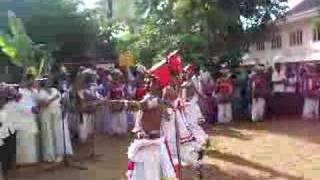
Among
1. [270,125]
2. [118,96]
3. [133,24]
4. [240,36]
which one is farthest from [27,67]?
[133,24]

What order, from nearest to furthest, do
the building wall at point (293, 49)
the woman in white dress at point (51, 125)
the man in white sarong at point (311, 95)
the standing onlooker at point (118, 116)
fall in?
the woman in white dress at point (51, 125)
the standing onlooker at point (118, 116)
the man in white sarong at point (311, 95)
the building wall at point (293, 49)

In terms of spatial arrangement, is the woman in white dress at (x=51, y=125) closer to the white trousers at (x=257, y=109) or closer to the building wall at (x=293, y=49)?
the white trousers at (x=257, y=109)

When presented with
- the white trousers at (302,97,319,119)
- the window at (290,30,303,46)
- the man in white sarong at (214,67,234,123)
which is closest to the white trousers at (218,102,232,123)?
the man in white sarong at (214,67,234,123)

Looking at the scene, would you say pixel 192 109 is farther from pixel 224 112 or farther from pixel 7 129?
pixel 224 112

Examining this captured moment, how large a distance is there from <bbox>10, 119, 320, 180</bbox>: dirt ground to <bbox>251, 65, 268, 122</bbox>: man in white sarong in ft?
8.16

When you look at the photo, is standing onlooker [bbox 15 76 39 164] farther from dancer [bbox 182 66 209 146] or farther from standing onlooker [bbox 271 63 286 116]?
standing onlooker [bbox 271 63 286 116]

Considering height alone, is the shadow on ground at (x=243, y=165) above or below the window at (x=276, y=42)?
below

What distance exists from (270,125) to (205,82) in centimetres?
311

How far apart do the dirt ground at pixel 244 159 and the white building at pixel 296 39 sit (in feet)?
32.9

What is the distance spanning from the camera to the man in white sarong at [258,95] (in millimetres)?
19359

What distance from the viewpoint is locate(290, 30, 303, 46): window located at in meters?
28.6

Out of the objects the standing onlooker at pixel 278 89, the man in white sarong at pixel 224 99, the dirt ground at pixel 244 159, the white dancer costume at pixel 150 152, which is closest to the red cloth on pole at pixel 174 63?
the white dancer costume at pixel 150 152

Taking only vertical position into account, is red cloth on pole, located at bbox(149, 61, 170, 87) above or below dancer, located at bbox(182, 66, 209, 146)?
above

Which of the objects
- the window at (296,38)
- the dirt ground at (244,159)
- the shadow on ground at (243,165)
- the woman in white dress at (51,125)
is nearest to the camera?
the shadow on ground at (243,165)
